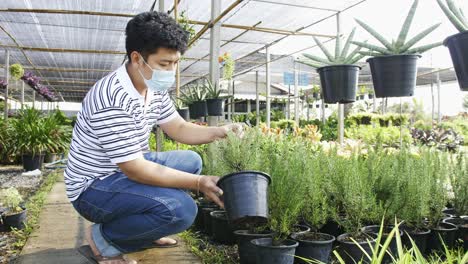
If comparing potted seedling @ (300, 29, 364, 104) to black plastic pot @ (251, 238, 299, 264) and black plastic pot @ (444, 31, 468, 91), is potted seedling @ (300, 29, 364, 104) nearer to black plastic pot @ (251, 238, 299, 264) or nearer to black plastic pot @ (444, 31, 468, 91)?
black plastic pot @ (444, 31, 468, 91)

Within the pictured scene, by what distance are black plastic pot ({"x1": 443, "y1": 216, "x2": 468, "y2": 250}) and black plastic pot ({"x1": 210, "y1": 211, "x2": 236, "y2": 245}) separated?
1178 mm

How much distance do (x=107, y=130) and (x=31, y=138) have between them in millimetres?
4828

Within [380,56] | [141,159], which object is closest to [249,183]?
[141,159]

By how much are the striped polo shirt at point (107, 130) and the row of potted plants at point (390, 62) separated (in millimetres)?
1235

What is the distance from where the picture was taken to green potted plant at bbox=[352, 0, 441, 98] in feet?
7.53

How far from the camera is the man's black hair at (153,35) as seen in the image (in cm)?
190

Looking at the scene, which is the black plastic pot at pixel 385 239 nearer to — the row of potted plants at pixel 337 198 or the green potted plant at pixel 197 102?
the row of potted plants at pixel 337 198

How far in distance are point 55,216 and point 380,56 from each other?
2.43 metres

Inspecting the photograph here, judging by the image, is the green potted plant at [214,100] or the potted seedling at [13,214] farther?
the green potted plant at [214,100]

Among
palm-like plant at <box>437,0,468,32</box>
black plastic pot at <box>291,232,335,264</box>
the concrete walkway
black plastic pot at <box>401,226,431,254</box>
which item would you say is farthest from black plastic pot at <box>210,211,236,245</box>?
palm-like plant at <box>437,0,468,32</box>

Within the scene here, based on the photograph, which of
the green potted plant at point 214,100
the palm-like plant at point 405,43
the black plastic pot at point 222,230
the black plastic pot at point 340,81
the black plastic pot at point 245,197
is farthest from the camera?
the green potted plant at point 214,100

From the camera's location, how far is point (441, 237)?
7.17 feet

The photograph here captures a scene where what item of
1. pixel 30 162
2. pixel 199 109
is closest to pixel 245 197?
pixel 199 109

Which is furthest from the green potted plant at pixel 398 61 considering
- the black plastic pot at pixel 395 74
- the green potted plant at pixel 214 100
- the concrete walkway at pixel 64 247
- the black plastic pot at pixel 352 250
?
the green potted plant at pixel 214 100
